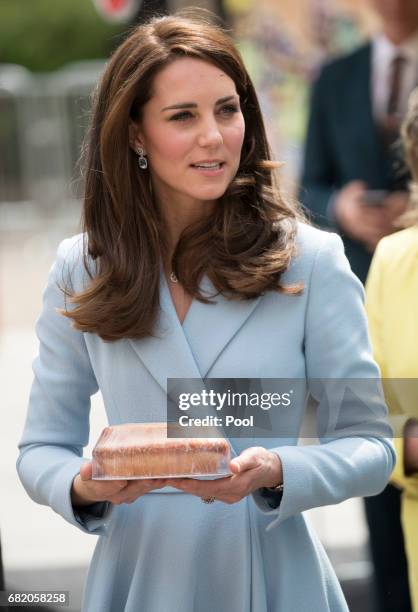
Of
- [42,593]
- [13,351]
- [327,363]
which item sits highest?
[327,363]

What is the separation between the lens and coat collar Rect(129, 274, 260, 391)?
96.3 inches

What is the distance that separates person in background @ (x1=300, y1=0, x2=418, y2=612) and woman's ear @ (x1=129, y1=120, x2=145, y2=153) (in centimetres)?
182

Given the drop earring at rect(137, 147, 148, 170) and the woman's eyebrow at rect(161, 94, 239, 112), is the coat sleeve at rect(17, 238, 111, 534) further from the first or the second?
the woman's eyebrow at rect(161, 94, 239, 112)

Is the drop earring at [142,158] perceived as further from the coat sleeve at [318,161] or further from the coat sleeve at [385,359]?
the coat sleeve at [318,161]

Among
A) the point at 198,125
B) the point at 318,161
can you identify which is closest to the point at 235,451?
Result: the point at 198,125

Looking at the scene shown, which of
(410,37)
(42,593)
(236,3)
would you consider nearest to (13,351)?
(236,3)

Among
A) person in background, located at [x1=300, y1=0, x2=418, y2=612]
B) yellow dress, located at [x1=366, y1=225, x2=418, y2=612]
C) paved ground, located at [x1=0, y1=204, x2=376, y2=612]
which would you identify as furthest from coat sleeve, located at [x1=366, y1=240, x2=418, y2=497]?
paved ground, located at [x1=0, y1=204, x2=376, y2=612]

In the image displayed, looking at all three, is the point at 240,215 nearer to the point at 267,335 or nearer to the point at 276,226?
the point at 276,226

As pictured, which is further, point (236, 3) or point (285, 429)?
point (236, 3)

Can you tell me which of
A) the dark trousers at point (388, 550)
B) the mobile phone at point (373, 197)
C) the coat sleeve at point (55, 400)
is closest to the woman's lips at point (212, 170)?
the coat sleeve at point (55, 400)

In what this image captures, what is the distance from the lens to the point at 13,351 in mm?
8961

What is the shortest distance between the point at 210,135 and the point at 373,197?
210cm

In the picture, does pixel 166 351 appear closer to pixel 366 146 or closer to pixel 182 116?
pixel 182 116

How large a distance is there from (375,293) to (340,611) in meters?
0.89
